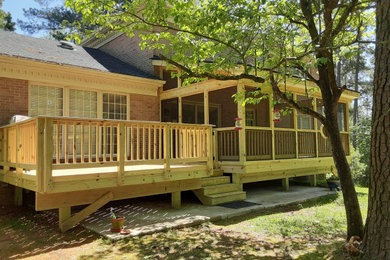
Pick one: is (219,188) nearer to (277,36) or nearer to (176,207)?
(176,207)

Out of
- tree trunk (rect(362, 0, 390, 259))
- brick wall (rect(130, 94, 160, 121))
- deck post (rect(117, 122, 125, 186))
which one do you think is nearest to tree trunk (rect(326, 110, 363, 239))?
tree trunk (rect(362, 0, 390, 259))

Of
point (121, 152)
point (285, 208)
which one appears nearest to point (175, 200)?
point (121, 152)

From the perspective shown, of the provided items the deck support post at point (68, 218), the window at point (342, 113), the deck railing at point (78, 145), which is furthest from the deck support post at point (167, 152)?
the window at point (342, 113)

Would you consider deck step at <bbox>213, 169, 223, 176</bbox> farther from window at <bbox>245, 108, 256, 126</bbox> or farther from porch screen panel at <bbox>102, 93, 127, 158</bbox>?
window at <bbox>245, 108, 256, 126</bbox>

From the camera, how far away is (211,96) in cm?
1262

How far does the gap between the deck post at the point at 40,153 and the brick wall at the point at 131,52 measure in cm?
657

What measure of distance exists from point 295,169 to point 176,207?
17.1 feet

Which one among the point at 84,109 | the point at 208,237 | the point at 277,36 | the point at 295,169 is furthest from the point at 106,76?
the point at 295,169

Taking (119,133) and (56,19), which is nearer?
(119,133)

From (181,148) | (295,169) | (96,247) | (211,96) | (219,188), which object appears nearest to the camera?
(96,247)

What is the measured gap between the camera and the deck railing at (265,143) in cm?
920

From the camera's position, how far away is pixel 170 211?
7285 mm

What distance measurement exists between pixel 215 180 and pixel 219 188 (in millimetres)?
331

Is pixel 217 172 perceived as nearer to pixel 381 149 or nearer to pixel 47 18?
pixel 381 149
